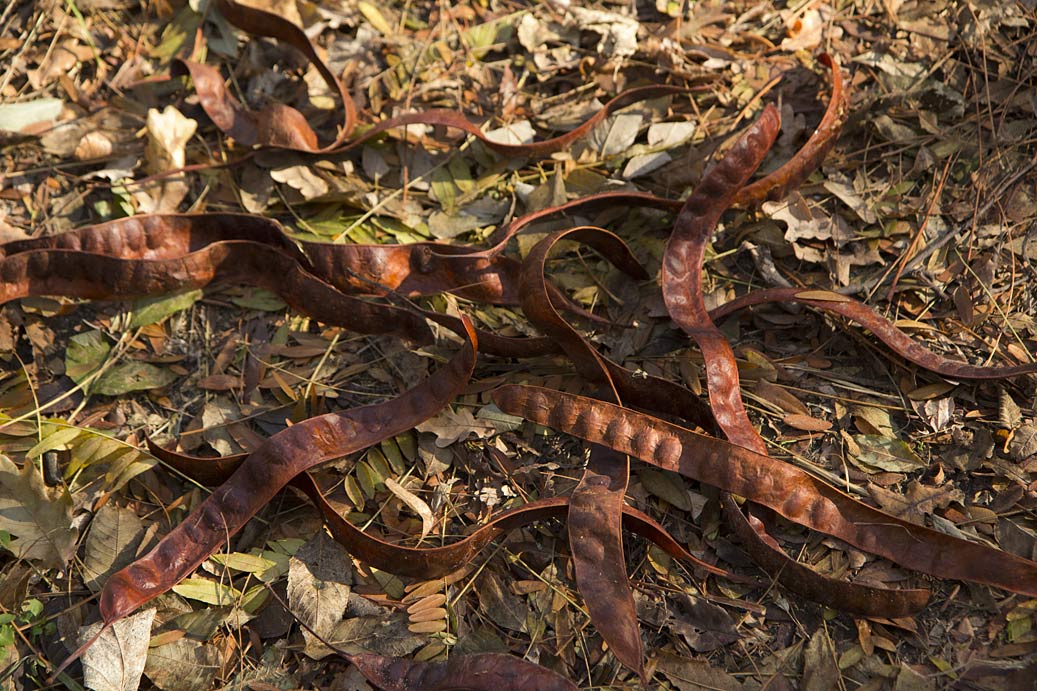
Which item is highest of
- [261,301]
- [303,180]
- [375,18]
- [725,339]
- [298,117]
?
[375,18]

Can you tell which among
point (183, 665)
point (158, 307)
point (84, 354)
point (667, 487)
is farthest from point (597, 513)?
point (84, 354)

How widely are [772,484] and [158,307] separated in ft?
6.74

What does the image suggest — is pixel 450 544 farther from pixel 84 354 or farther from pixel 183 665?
pixel 84 354

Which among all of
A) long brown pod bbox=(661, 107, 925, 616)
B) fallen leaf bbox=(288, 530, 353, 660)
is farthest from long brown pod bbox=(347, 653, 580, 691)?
long brown pod bbox=(661, 107, 925, 616)

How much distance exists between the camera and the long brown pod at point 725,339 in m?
2.20

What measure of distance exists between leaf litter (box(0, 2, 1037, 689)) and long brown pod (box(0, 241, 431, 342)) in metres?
0.01

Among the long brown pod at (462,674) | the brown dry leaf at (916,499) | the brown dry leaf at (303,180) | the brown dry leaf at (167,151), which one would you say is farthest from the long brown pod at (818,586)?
the brown dry leaf at (167,151)

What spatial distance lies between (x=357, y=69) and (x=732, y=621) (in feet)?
8.08

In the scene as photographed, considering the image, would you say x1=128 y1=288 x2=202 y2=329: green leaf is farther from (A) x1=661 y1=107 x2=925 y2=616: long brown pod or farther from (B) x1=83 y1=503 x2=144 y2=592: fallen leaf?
(A) x1=661 y1=107 x2=925 y2=616: long brown pod

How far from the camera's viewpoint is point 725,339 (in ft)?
8.43

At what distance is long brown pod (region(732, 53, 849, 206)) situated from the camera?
282 centimetres

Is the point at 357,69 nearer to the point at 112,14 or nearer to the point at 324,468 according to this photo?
the point at 112,14

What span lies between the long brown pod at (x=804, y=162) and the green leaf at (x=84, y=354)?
7.07 ft

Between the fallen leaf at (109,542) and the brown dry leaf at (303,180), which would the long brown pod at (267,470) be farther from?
the brown dry leaf at (303,180)
